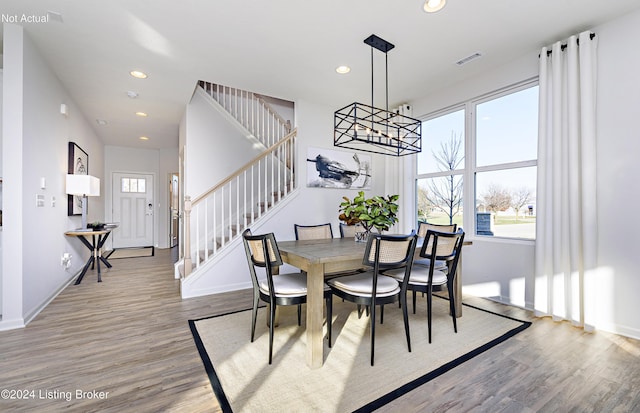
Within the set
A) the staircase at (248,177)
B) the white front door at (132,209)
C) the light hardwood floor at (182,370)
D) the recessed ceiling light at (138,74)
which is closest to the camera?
the light hardwood floor at (182,370)

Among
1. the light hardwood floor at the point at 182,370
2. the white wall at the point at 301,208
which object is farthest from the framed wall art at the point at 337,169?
the light hardwood floor at the point at 182,370

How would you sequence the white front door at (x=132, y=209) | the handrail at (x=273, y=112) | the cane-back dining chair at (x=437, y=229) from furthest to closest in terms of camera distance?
1. the white front door at (x=132, y=209)
2. the handrail at (x=273, y=112)
3. the cane-back dining chair at (x=437, y=229)

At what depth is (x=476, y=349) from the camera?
2234 mm

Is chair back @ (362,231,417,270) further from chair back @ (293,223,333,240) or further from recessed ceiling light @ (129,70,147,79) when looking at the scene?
recessed ceiling light @ (129,70,147,79)

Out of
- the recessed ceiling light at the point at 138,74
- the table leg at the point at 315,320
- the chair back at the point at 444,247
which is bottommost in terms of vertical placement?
the table leg at the point at 315,320

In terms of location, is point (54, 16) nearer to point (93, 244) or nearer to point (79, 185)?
point (79, 185)

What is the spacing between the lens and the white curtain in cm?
265

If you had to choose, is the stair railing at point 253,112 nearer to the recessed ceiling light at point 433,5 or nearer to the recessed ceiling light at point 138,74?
the recessed ceiling light at point 138,74

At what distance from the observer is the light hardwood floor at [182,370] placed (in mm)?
1615

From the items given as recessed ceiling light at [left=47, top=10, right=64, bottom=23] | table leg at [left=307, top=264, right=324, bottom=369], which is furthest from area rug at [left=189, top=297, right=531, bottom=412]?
recessed ceiling light at [left=47, top=10, right=64, bottom=23]

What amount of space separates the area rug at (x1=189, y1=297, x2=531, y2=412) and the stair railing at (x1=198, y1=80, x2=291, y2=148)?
3.24 m

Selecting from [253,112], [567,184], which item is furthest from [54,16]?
[567,184]

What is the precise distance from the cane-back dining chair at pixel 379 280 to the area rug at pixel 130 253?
5.86m

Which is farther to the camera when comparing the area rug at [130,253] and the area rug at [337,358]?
the area rug at [130,253]
